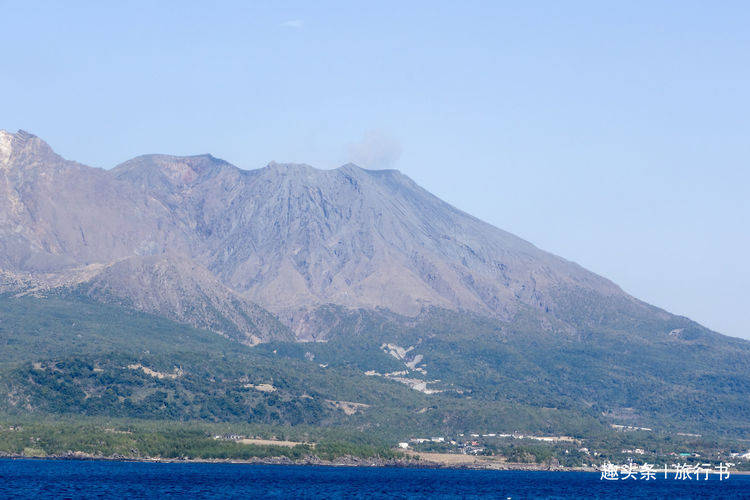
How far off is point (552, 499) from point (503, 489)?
19.3m

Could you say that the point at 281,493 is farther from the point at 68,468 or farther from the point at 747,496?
the point at 747,496

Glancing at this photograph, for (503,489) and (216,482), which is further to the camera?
(503,489)

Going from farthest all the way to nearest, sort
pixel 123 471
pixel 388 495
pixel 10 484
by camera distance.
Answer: pixel 123 471 → pixel 388 495 → pixel 10 484

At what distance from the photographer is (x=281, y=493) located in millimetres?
168375

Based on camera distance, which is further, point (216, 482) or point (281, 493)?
point (216, 482)

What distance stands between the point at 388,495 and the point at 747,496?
66.1 m

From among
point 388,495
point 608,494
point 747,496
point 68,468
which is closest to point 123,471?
point 68,468

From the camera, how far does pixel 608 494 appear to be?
199 m

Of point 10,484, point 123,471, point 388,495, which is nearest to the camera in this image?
point 10,484

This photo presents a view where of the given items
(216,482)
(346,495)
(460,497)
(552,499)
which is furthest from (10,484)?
(552,499)

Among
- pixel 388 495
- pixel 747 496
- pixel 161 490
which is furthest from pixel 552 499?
pixel 161 490

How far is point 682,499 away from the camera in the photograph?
643 ft

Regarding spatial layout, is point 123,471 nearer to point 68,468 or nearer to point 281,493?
point 68,468

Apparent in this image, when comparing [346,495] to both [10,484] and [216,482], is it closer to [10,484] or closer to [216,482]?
[216,482]
